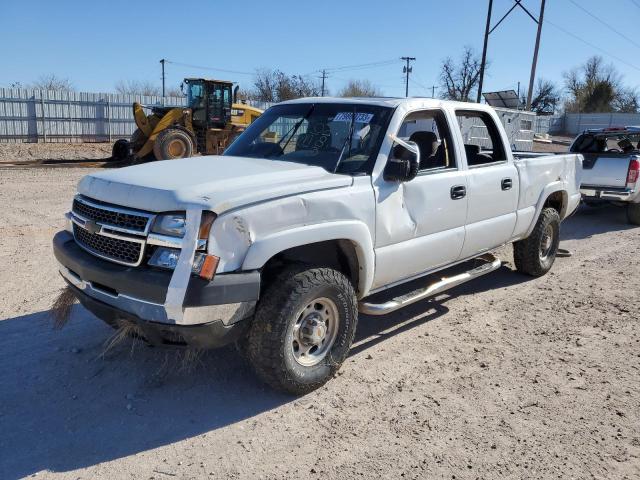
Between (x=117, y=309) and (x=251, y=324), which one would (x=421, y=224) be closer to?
(x=251, y=324)

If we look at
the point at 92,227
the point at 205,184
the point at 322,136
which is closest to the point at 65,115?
the point at 322,136

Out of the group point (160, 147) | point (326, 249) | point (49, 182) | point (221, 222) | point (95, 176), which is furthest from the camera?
point (160, 147)

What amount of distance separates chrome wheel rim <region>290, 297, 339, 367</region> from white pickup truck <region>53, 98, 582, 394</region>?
10 millimetres

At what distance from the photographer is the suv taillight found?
1039 centimetres

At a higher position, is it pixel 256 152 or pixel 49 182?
pixel 256 152

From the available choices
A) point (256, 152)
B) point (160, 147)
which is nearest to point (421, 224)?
point (256, 152)

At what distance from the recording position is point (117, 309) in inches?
135

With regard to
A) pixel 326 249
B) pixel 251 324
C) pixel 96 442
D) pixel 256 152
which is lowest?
pixel 96 442

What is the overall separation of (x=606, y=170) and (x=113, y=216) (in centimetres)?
1004

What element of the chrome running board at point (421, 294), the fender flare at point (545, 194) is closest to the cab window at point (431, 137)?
Result: the chrome running board at point (421, 294)

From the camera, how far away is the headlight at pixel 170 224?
3242 millimetres

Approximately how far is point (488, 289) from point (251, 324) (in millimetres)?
3720

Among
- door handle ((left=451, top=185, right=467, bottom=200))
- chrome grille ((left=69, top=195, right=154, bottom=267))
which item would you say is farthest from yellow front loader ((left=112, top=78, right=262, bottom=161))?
chrome grille ((left=69, top=195, right=154, bottom=267))

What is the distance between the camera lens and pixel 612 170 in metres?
10.6
